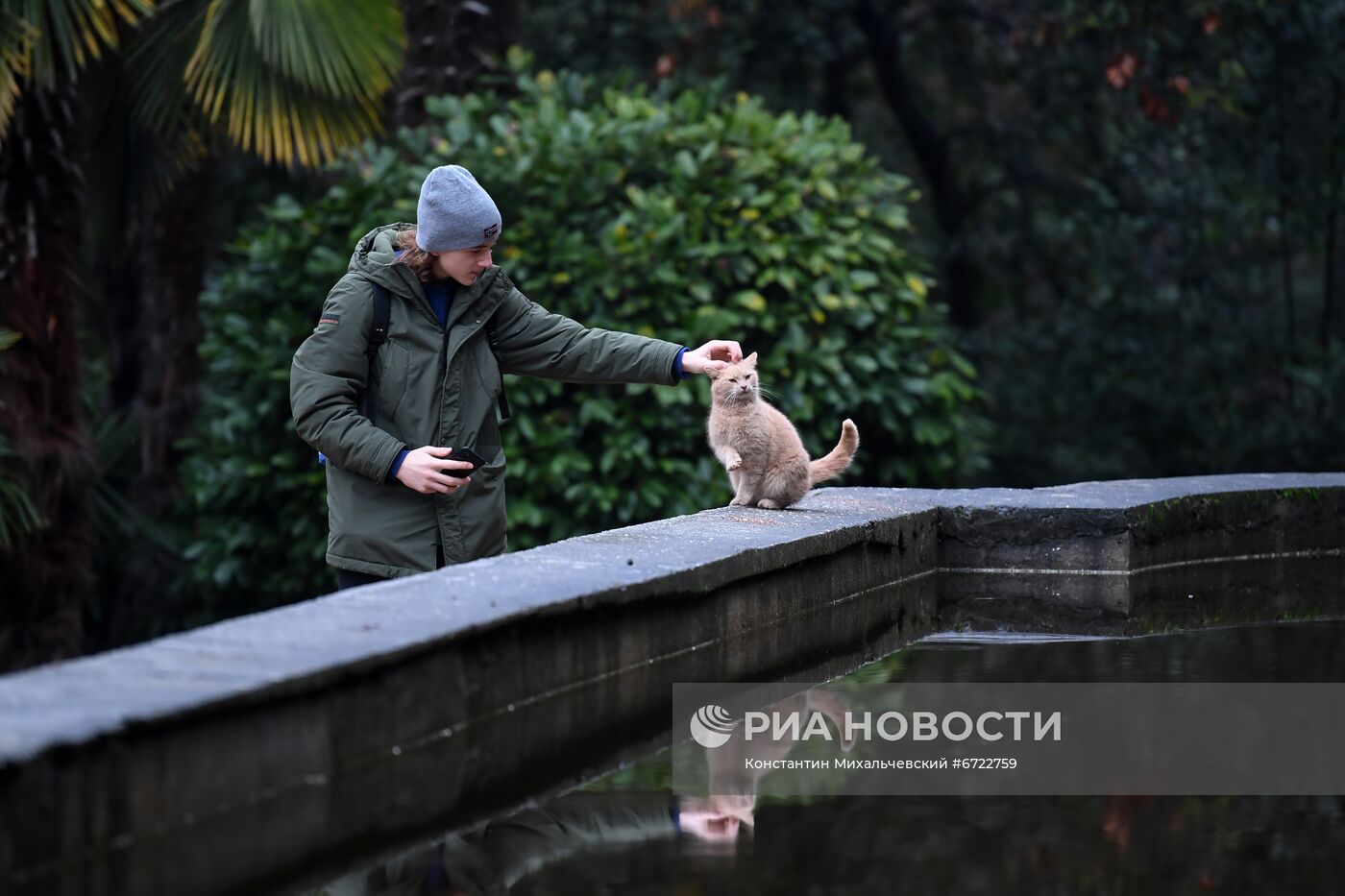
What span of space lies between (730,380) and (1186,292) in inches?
321

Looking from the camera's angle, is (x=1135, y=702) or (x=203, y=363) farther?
(x=203, y=363)

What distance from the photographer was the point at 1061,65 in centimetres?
1440

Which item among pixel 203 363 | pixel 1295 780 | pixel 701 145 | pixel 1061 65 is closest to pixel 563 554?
pixel 1295 780

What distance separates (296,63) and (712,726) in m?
5.19

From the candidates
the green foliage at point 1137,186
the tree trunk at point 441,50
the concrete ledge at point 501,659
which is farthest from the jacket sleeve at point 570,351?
the green foliage at point 1137,186

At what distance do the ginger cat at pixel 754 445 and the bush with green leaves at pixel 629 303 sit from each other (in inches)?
75.7

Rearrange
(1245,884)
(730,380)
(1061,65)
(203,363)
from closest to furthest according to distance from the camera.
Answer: (1245,884) < (730,380) < (203,363) < (1061,65)

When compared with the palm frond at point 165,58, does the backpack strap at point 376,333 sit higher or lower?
lower

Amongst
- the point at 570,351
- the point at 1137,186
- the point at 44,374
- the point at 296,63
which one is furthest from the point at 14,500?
the point at 1137,186

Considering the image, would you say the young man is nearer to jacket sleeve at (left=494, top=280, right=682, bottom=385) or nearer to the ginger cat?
jacket sleeve at (left=494, top=280, right=682, bottom=385)

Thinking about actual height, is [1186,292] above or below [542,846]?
above

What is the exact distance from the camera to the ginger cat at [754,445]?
614cm

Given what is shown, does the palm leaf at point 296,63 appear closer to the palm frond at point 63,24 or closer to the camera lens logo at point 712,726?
the palm frond at point 63,24

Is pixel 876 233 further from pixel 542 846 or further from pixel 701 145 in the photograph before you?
pixel 542 846
